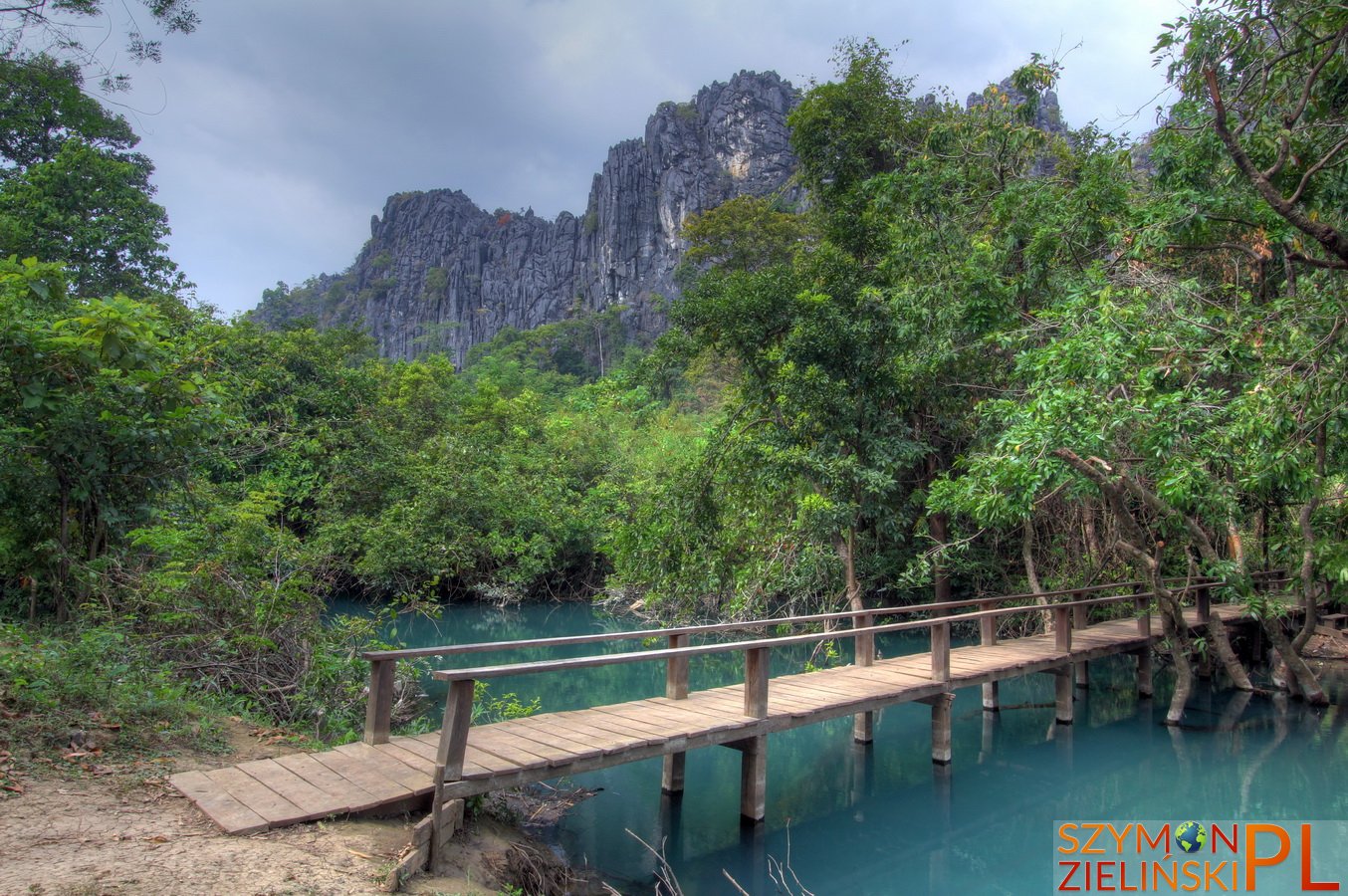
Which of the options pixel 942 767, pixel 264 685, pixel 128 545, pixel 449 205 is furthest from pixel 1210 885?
pixel 449 205

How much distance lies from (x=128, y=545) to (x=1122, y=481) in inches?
385

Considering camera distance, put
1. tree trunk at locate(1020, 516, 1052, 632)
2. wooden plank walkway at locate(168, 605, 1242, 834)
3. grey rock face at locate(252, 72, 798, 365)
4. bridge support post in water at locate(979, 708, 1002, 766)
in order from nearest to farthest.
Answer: wooden plank walkway at locate(168, 605, 1242, 834) < bridge support post in water at locate(979, 708, 1002, 766) < tree trunk at locate(1020, 516, 1052, 632) < grey rock face at locate(252, 72, 798, 365)

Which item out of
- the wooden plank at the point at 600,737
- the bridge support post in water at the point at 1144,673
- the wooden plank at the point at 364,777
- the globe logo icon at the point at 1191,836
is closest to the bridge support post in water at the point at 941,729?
the globe logo icon at the point at 1191,836

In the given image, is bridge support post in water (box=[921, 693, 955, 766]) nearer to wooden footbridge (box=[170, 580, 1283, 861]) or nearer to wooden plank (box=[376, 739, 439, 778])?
wooden footbridge (box=[170, 580, 1283, 861])

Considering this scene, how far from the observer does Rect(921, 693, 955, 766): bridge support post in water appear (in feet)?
27.8

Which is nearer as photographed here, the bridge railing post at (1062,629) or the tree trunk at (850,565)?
the bridge railing post at (1062,629)

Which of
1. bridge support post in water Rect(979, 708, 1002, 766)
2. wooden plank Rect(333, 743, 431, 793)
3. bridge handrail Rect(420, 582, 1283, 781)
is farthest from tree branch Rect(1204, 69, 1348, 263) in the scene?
wooden plank Rect(333, 743, 431, 793)

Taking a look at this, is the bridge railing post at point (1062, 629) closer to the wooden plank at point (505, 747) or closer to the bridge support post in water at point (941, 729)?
the bridge support post in water at point (941, 729)

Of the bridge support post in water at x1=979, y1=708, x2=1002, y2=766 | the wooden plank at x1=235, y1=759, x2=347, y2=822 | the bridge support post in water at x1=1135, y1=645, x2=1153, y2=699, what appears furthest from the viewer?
the bridge support post in water at x1=1135, y1=645, x2=1153, y2=699

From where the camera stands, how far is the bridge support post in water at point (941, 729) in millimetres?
8469

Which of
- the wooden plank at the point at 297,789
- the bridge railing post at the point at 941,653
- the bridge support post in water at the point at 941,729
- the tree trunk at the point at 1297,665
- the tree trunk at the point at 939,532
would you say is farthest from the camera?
the tree trunk at the point at 939,532

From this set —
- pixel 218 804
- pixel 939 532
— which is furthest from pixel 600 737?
pixel 939 532

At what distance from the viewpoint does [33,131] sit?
23094mm

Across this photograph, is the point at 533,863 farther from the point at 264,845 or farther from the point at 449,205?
the point at 449,205
